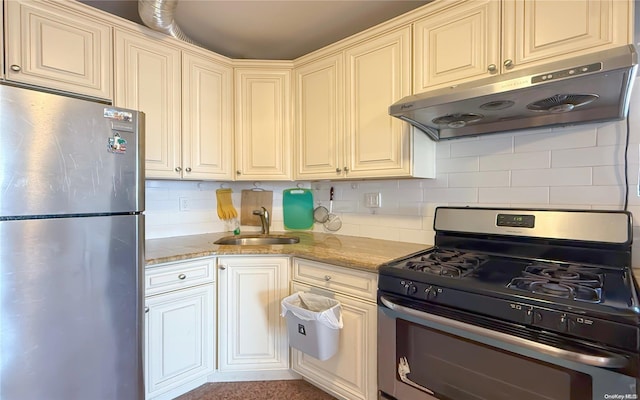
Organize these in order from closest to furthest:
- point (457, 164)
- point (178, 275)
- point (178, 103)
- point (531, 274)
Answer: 1. point (531, 274)
2. point (178, 275)
3. point (457, 164)
4. point (178, 103)

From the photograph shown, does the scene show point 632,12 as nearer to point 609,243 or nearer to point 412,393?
point 609,243

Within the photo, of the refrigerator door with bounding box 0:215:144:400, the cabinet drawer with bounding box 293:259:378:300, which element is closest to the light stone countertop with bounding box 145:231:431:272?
the cabinet drawer with bounding box 293:259:378:300

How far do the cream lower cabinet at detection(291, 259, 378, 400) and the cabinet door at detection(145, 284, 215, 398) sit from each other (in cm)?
61

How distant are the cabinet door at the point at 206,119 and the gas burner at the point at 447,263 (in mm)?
1527

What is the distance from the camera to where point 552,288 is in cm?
113

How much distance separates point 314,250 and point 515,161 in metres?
1.19

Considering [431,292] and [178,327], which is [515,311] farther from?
[178,327]

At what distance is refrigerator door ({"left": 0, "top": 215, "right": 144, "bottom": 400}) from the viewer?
1155 millimetres

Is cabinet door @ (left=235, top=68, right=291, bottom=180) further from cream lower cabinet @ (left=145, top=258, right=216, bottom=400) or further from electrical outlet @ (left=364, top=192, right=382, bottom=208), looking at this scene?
cream lower cabinet @ (left=145, top=258, right=216, bottom=400)

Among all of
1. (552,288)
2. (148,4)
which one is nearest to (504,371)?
(552,288)

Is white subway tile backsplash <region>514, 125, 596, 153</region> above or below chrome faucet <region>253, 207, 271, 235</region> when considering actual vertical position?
above

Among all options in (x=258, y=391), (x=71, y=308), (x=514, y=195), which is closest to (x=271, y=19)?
(x=514, y=195)

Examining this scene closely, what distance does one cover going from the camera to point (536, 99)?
135 centimetres

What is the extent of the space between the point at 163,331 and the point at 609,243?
85.7 inches
